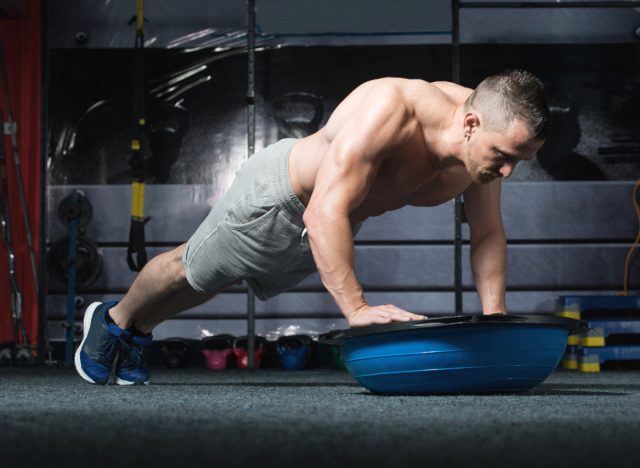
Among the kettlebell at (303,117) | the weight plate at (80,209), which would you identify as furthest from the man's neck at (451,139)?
the weight plate at (80,209)

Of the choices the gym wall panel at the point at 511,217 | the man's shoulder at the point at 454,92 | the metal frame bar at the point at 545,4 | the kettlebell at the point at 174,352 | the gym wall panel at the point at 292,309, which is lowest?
the kettlebell at the point at 174,352

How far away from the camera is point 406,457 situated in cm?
125

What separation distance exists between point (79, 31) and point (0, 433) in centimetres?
380

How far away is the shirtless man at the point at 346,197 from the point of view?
220 centimetres

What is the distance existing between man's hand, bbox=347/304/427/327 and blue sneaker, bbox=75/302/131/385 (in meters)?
0.99

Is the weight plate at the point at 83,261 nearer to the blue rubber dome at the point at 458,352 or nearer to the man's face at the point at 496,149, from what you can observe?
the blue rubber dome at the point at 458,352

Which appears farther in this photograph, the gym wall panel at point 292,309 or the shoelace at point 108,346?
the gym wall panel at point 292,309

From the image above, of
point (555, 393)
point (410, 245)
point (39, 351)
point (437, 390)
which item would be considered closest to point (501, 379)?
point (437, 390)

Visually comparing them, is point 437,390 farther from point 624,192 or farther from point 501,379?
point 624,192

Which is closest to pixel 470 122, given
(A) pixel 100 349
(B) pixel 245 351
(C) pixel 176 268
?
(C) pixel 176 268

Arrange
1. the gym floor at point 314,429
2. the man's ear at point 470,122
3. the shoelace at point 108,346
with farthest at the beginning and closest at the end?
1. the shoelace at point 108,346
2. the man's ear at point 470,122
3. the gym floor at point 314,429

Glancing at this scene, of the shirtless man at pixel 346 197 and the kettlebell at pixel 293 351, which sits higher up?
the shirtless man at pixel 346 197

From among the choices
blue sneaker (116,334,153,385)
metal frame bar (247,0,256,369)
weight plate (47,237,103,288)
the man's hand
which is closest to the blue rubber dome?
the man's hand

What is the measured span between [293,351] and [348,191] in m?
2.41
